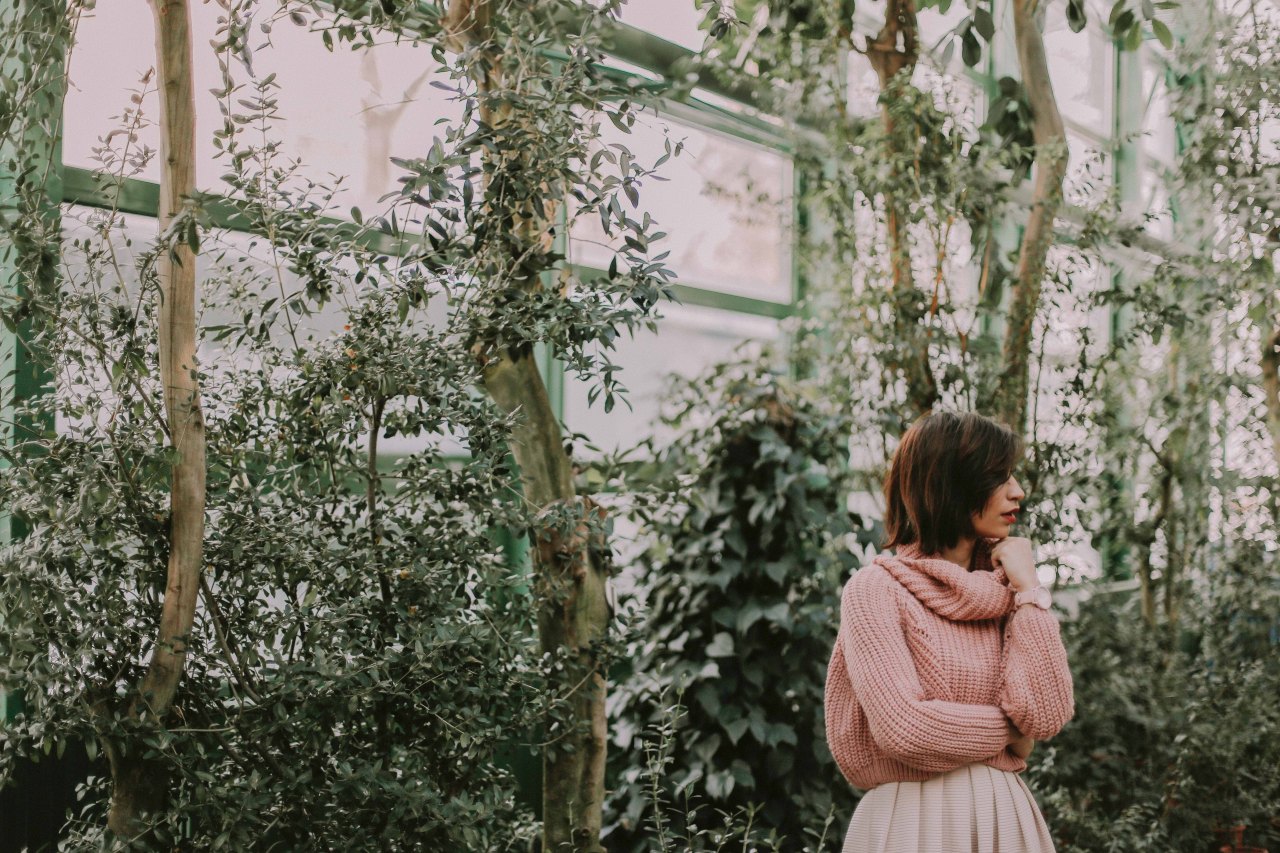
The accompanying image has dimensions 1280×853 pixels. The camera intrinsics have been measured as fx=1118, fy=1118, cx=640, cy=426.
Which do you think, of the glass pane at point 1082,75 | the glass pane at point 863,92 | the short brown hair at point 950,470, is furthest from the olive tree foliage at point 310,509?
the glass pane at point 1082,75

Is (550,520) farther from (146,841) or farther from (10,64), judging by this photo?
(10,64)

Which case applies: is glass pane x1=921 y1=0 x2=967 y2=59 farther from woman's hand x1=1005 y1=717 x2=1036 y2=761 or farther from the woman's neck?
woman's hand x1=1005 y1=717 x2=1036 y2=761

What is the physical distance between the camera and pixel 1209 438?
5.05 m

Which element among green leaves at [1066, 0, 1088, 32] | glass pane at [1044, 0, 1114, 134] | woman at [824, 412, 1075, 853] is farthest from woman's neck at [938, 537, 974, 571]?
glass pane at [1044, 0, 1114, 134]

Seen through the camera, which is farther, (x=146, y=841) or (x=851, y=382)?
(x=851, y=382)

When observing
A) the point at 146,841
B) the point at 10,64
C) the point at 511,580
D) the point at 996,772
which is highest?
the point at 10,64

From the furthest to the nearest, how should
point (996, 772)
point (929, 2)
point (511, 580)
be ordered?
point (929, 2)
point (511, 580)
point (996, 772)

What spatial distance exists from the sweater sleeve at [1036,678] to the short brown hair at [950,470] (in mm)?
198

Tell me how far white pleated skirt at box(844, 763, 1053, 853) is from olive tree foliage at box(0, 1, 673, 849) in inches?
30.2

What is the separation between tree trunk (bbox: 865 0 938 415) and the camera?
3.63m

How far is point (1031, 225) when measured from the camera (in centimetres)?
376

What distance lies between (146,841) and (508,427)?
1.00m

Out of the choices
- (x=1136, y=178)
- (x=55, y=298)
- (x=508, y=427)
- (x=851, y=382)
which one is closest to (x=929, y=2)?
(x=851, y=382)

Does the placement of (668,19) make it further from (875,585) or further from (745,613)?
(875,585)
